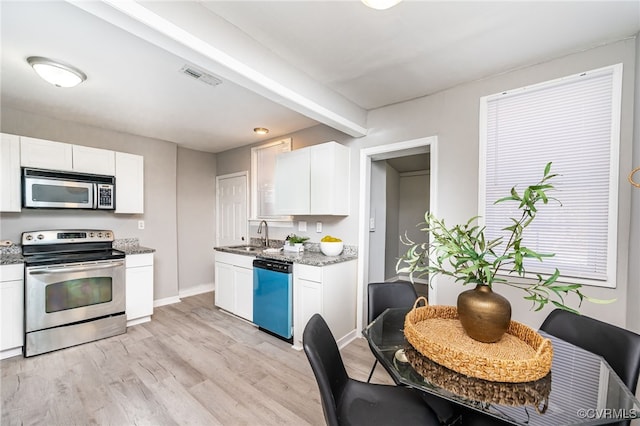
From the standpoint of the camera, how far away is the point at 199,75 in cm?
223

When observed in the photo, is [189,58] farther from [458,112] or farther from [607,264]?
[607,264]

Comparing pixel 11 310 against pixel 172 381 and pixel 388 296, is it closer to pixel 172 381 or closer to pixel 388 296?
pixel 172 381

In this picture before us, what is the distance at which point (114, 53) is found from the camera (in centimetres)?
194

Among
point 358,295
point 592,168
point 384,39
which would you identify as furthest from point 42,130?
point 592,168

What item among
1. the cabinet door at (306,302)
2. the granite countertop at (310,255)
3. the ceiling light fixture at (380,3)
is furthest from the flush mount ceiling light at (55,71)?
the cabinet door at (306,302)

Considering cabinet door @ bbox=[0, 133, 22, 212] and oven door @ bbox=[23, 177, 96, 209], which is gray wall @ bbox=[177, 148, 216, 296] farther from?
cabinet door @ bbox=[0, 133, 22, 212]

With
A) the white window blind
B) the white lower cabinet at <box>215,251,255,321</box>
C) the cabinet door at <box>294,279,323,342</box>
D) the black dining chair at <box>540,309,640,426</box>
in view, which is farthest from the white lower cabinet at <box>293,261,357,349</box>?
the black dining chair at <box>540,309,640,426</box>

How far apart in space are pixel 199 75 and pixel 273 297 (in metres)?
2.28

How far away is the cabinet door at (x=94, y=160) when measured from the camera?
3.14 meters

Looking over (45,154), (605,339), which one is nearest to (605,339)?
(605,339)

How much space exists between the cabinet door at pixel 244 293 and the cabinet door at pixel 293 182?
2.95ft

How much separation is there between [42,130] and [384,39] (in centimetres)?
401

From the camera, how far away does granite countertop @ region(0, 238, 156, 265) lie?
2.52 metres

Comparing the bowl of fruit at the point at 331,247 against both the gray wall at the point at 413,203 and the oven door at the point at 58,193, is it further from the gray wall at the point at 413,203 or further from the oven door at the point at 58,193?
the gray wall at the point at 413,203
